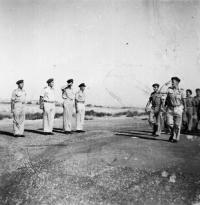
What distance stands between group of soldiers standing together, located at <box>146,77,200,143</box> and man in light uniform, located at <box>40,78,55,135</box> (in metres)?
3.49

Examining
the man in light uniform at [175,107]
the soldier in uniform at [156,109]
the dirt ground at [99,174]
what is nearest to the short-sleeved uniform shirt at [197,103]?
the soldier in uniform at [156,109]

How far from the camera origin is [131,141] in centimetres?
1139

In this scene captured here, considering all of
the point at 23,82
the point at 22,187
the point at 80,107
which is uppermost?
the point at 23,82

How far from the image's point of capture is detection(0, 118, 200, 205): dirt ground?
21.8 feet

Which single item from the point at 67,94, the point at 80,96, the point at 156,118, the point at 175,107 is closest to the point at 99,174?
the point at 175,107

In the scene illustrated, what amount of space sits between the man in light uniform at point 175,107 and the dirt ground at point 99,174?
0.85 meters

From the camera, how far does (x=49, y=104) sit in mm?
13492

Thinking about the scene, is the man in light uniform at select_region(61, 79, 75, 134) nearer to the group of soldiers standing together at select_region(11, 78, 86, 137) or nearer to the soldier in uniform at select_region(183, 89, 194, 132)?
the group of soldiers standing together at select_region(11, 78, 86, 137)

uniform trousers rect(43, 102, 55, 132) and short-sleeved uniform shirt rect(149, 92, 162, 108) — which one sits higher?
short-sleeved uniform shirt rect(149, 92, 162, 108)

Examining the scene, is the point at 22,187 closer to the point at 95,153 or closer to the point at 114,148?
the point at 95,153

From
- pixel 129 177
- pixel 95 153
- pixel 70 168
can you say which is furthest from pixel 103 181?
pixel 95 153

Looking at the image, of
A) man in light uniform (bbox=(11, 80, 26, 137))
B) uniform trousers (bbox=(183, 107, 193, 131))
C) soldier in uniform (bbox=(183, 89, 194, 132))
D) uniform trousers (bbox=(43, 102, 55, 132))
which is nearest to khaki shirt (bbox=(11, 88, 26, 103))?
man in light uniform (bbox=(11, 80, 26, 137))

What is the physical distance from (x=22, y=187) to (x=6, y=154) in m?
2.57

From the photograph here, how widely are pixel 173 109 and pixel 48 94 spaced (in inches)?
177
